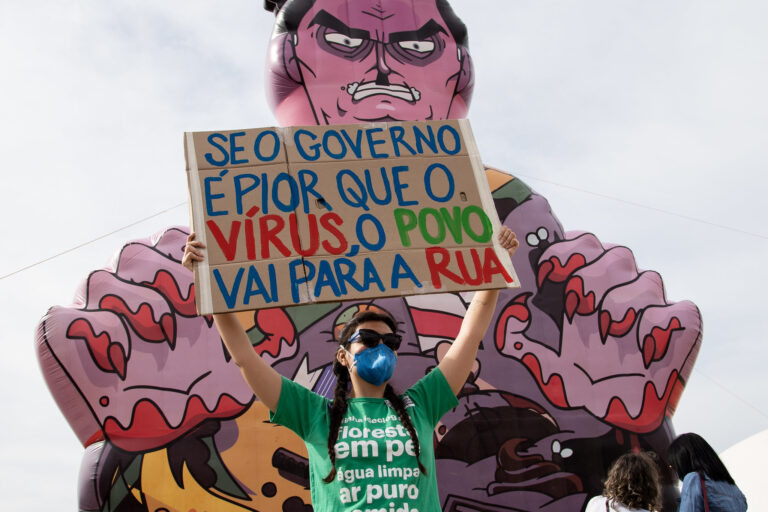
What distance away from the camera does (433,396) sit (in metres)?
1.87

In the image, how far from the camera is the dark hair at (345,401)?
169 centimetres

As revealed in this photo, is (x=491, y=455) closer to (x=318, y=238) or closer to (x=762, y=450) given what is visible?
(x=318, y=238)

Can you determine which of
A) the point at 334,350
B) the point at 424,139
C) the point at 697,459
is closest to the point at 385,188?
the point at 424,139

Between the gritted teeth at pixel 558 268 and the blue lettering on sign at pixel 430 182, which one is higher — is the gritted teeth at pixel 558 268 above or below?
above

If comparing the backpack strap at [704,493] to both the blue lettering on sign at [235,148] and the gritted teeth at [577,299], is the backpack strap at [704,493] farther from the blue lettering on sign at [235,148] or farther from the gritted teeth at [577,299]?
the gritted teeth at [577,299]

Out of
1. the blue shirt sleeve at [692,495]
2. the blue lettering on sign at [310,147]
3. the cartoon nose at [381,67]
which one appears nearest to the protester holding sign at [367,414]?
the blue lettering on sign at [310,147]

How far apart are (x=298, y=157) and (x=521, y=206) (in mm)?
2759

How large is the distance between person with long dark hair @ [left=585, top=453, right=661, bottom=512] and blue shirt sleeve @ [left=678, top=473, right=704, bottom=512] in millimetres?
84

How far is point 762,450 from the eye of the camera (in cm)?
731

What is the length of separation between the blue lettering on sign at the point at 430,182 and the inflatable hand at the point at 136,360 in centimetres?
222

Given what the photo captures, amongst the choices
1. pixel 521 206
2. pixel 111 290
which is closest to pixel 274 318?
pixel 111 290

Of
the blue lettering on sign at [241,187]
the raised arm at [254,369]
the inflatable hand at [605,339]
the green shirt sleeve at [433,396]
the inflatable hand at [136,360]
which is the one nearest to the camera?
the raised arm at [254,369]

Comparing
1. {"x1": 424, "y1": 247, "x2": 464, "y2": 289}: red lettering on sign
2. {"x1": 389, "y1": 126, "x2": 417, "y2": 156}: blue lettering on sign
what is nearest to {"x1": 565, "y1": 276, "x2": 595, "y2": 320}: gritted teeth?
{"x1": 389, "y1": 126, "x2": 417, "y2": 156}: blue lettering on sign

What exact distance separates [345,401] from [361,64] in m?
3.60
